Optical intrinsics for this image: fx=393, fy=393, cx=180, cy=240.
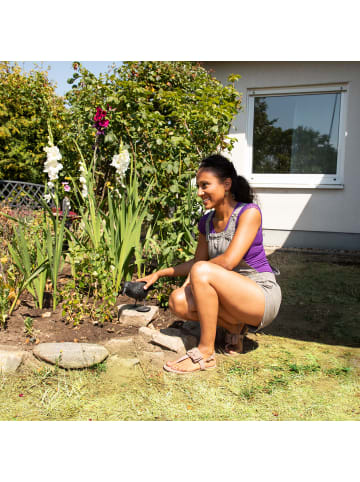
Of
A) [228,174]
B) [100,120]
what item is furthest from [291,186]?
[228,174]

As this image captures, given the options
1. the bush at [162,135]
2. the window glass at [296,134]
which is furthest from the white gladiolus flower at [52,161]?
the window glass at [296,134]

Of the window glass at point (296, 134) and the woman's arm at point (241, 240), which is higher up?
the window glass at point (296, 134)

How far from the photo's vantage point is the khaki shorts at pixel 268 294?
97.0 inches

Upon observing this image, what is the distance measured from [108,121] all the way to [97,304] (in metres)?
1.60

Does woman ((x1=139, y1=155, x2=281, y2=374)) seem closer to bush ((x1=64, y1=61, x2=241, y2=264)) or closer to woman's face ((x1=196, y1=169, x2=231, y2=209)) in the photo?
woman's face ((x1=196, y1=169, x2=231, y2=209))

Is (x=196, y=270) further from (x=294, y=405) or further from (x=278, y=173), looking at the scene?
(x=278, y=173)

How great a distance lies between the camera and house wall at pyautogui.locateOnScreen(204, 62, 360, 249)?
6.02 m

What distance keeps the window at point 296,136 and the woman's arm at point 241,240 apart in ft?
13.8

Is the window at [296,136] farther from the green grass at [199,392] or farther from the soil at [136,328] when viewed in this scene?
the green grass at [199,392]

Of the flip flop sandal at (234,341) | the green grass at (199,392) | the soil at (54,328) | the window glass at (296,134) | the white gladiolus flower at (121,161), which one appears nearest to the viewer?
the green grass at (199,392)

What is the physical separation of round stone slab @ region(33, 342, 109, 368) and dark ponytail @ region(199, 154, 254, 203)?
4.36ft

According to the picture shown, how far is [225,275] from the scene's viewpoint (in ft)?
7.70

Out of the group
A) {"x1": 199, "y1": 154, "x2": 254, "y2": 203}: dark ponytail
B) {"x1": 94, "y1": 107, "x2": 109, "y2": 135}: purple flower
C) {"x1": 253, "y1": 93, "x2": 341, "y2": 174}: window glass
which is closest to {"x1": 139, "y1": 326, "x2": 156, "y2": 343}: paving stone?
{"x1": 199, "y1": 154, "x2": 254, "y2": 203}: dark ponytail

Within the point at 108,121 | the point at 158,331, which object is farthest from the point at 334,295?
the point at 108,121
